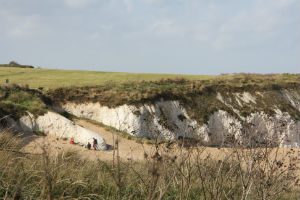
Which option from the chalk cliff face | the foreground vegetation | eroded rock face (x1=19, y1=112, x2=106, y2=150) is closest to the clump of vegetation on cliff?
the chalk cliff face

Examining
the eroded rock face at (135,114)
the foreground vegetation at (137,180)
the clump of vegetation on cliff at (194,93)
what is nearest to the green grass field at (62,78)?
the clump of vegetation on cliff at (194,93)

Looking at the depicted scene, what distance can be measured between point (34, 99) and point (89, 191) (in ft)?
85.2

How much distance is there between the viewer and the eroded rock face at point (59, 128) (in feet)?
100

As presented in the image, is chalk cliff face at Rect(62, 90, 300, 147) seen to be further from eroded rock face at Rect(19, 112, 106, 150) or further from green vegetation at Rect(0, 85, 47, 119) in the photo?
green vegetation at Rect(0, 85, 47, 119)

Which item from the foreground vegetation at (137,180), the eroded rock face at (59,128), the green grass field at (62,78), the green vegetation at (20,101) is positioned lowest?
the eroded rock face at (59,128)

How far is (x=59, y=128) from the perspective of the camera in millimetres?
31562

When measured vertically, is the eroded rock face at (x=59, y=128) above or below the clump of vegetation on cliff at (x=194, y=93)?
below

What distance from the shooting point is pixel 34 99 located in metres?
33.5

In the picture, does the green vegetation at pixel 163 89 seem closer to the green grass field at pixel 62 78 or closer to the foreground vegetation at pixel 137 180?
the green grass field at pixel 62 78

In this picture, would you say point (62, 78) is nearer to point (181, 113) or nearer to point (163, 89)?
point (163, 89)

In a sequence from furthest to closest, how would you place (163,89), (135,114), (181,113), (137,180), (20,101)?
(163,89), (181,113), (135,114), (20,101), (137,180)

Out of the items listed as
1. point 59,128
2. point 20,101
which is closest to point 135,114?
point 59,128

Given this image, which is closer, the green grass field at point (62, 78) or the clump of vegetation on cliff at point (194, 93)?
the clump of vegetation on cliff at point (194, 93)

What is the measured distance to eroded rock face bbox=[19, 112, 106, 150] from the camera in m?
30.6
